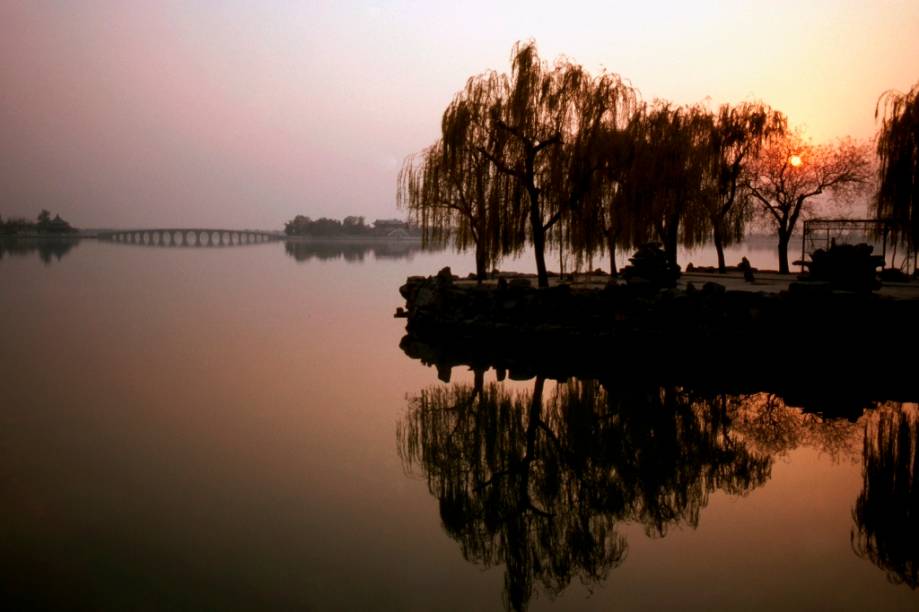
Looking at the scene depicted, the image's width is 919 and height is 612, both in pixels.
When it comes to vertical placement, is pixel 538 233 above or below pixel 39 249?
above

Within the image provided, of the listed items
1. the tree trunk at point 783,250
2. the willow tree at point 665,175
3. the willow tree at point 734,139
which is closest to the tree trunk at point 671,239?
the willow tree at point 665,175

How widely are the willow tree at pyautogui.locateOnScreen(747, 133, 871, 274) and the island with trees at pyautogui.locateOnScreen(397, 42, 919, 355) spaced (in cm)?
477

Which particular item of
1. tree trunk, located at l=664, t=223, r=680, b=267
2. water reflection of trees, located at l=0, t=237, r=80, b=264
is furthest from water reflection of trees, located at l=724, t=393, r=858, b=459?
→ water reflection of trees, located at l=0, t=237, r=80, b=264

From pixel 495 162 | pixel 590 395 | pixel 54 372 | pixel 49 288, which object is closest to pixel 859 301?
pixel 590 395

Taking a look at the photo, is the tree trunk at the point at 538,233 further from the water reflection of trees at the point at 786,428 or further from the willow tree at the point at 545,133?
the water reflection of trees at the point at 786,428

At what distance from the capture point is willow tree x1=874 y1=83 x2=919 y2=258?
1862 cm

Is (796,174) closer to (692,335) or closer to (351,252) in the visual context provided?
(692,335)

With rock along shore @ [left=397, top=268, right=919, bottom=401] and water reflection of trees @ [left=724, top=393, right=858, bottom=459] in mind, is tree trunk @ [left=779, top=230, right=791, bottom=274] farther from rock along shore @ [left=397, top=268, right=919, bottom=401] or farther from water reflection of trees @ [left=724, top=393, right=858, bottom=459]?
water reflection of trees @ [left=724, top=393, right=858, bottom=459]

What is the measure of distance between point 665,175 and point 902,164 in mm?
6254

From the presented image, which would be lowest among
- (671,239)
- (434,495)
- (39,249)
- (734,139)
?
(434,495)

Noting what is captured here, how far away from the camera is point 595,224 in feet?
67.9

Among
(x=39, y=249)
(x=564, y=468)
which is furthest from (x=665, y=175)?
(x=39, y=249)

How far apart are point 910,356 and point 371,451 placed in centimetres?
1213

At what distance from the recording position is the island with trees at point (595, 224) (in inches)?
647
